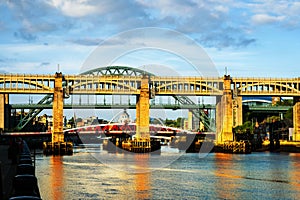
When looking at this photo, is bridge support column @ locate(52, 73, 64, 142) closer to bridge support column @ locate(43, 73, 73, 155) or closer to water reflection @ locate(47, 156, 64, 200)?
bridge support column @ locate(43, 73, 73, 155)

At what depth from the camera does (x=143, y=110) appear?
116750 mm

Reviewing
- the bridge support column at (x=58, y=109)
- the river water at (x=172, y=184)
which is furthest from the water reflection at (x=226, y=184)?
the bridge support column at (x=58, y=109)

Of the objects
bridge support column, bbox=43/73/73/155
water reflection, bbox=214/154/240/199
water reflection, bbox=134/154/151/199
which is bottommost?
water reflection, bbox=214/154/240/199

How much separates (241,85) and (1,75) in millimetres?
52796

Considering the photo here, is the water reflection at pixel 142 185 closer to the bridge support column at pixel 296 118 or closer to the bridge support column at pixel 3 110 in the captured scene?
the bridge support column at pixel 296 118

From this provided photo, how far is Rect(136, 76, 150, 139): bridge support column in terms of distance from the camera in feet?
383

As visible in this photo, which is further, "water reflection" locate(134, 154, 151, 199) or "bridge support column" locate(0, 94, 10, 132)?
"bridge support column" locate(0, 94, 10, 132)

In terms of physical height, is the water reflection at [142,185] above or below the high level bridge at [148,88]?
below

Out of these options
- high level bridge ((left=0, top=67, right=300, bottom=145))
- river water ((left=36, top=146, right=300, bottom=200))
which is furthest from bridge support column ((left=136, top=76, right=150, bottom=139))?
river water ((left=36, top=146, right=300, bottom=200))

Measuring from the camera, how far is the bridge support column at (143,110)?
383ft

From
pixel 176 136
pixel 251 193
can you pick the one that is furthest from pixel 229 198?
pixel 176 136

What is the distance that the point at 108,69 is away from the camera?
500ft

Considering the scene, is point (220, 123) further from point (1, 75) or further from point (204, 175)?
point (204, 175)

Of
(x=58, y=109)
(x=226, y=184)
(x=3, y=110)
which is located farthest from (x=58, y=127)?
(x=226, y=184)
